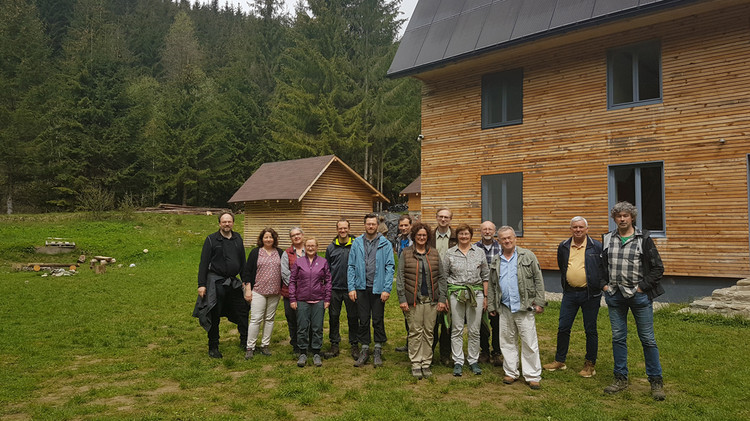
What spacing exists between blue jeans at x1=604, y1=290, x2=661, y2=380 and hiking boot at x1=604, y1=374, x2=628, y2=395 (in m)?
0.04

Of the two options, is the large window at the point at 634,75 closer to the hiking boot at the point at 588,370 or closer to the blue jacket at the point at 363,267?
the hiking boot at the point at 588,370

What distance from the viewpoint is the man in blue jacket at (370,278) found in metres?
6.42

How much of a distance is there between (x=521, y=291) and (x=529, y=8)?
380 inches

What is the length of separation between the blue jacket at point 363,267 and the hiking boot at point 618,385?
276 centimetres

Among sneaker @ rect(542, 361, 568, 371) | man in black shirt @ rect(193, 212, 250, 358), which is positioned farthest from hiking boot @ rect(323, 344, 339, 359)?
sneaker @ rect(542, 361, 568, 371)

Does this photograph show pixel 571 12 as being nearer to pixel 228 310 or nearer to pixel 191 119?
A: pixel 228 310

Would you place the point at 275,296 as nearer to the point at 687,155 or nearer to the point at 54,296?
the point at 54,296

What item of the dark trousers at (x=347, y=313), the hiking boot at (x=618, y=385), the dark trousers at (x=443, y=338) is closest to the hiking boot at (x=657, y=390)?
the hiking boot at (x=618, y=385)

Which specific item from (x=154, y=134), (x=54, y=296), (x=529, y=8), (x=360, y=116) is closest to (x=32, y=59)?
(x=154, y=134)

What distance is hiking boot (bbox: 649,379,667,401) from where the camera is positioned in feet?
16.6

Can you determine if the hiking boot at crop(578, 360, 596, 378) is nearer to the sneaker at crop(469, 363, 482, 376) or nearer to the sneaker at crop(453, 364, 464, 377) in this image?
the sneaker at crop(469, 363, 482, 376)

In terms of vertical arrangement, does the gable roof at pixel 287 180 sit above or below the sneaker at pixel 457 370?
above

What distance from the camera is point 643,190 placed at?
38.0 ft

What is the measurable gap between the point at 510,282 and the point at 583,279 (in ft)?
2.80
